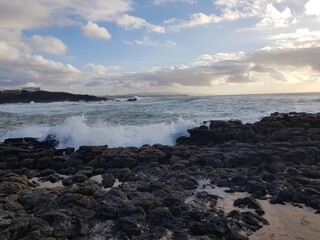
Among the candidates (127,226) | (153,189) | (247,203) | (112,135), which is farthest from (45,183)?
(112,135)

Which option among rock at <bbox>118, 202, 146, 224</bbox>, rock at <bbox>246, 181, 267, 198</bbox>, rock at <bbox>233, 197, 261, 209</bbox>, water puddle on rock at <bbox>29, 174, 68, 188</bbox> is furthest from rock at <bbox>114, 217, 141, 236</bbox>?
water puddle on rock at <bbox>29, 174, 68, 188</bbox>

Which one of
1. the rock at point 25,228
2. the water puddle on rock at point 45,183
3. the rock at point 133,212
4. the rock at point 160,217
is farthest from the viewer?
the water puddle on rock at point 45,183

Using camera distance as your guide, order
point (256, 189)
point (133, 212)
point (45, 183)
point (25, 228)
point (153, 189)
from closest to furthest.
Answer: point (25, 228)
point (133, 212)
point (153, 189)
point (256, 189)
point (45, 183)

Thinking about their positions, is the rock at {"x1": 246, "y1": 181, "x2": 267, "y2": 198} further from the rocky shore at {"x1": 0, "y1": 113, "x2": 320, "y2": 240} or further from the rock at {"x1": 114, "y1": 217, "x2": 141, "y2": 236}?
the rock at {"x1": 114, "y1": 217, "x2": 141, "y2": 236}

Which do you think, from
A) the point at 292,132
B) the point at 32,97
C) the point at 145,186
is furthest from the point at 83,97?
the point at 145,186

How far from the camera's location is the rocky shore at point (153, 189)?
238 inches

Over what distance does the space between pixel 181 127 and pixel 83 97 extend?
2543 inches

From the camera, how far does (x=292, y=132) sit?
15.0 metres

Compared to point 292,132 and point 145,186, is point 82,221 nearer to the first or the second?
point 145,186

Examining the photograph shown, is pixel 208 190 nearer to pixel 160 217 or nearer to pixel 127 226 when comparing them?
pixel 160 217

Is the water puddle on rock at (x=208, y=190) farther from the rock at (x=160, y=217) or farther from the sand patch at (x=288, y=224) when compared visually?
the rock at (x=160, y=217)

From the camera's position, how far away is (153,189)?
8.07 metres

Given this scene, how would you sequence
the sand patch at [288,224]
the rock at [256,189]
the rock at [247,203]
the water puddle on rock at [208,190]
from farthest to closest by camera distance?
the rock at [256,189] < the water puddle on rock at [208,190] < the rock at [247,203] < the sand patch at [288,224]

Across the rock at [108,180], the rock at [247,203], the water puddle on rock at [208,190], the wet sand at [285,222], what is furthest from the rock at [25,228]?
the rock at [247,203]
